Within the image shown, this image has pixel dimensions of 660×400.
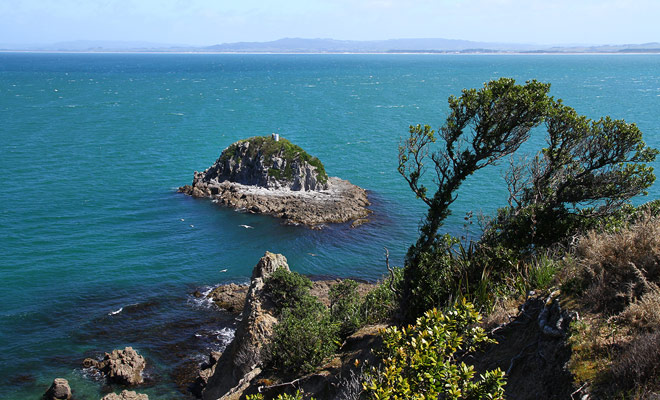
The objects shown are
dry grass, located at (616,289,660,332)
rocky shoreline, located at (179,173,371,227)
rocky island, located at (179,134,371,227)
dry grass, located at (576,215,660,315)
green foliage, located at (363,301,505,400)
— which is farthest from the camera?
rocky island, located at (179,134,371,227)

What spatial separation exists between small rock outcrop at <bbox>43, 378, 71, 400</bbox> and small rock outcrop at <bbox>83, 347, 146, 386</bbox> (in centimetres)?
265

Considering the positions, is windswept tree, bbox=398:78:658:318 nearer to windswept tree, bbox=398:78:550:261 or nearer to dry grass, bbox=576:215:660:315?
windswept tree, bbox=398:78:550:261

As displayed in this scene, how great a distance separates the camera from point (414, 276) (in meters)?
18.0

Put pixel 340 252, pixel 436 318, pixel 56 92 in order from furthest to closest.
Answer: pixel 56 92 < pixel 340 252 < pixel 436 318

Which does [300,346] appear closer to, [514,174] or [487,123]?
[487,123]

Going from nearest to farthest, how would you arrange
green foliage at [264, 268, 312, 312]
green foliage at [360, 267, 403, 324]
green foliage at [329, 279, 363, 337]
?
green foliage at [360, 267, 403, 324], green foliage at [329, 279, 363, 337], green foliage at [264, 268, 312, 312]

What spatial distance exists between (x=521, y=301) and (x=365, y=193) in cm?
5618

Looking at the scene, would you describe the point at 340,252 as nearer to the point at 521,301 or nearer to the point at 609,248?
the point at 521,301

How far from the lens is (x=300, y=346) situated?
18.0m

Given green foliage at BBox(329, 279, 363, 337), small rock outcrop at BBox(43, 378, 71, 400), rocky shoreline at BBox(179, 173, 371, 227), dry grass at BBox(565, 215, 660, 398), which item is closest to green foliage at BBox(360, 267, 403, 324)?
green foliage at BBox(329, 279, 363, 337)

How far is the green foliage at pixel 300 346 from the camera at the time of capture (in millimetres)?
17547

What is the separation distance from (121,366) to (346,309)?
1859cm

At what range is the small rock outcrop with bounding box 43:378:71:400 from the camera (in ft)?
98.1

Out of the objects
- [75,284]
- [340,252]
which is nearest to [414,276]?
[340,252]
